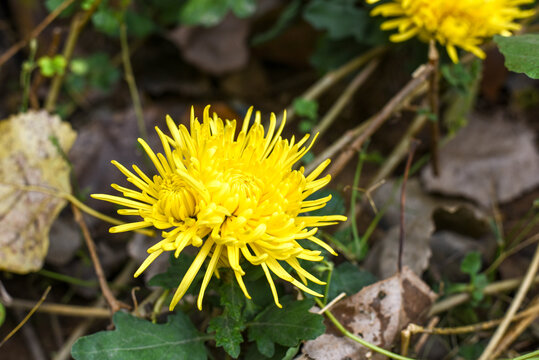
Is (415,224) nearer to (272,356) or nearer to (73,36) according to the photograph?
(272,356)

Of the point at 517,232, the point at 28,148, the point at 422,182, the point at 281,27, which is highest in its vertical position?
the point at 281,27

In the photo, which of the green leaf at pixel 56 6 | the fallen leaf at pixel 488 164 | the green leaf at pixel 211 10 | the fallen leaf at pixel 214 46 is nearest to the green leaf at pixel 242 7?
the green leaf at pixel 211 10

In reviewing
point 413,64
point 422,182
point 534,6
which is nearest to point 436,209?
point 422,182

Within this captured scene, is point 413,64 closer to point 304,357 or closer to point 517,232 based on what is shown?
point 517,232

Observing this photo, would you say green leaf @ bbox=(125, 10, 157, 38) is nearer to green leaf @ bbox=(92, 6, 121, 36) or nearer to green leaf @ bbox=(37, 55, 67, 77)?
green leaf @ bbox=(92, 6, 121, 36)

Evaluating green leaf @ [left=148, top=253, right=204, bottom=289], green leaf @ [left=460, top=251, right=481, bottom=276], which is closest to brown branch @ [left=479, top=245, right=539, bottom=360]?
green leaf @ [left=460, top=251, right=481, bottom=276]

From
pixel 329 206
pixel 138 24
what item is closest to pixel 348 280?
pixel 329 206
